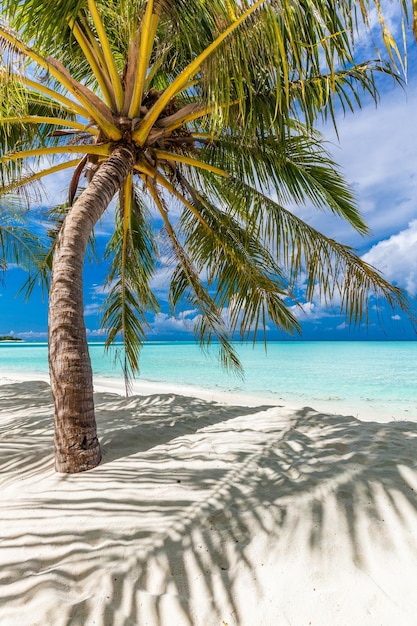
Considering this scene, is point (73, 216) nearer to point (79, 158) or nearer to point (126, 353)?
point (79, 158)

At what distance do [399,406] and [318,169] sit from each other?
20.0 feet

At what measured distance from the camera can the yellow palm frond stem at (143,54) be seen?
9.00 ft

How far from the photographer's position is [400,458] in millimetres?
2432

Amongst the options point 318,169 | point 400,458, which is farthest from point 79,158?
point 400,458

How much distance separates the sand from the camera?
1.37 meters

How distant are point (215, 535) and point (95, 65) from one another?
12.6 feet

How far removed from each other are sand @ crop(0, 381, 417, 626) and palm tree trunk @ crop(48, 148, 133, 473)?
178 millimetres

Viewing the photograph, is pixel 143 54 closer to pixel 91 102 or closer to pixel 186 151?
pixel 91 102

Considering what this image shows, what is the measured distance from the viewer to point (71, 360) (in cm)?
257

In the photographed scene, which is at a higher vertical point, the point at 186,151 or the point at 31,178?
the point at 186,151

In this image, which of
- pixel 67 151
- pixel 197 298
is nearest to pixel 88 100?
pixel 67 151

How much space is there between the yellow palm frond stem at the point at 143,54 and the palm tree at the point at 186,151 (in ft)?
0.04

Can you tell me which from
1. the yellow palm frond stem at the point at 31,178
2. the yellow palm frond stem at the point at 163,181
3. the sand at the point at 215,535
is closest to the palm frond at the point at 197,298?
the yellow palm frond stem at the point at 163,181

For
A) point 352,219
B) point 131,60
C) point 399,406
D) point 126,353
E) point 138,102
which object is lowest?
point 399,406
